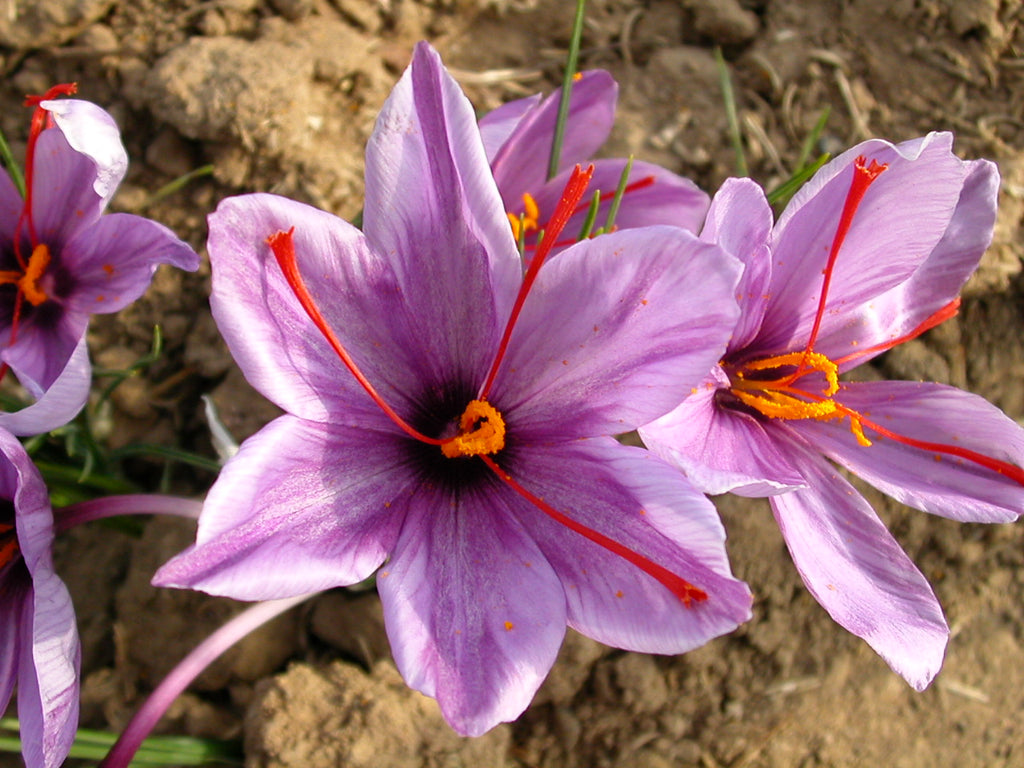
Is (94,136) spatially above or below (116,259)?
above

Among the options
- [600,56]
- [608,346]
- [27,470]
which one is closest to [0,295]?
[27,470]

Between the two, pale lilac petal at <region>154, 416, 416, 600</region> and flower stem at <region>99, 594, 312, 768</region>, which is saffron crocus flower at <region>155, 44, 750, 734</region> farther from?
flower stem at <region>99, 594, 312, 768</region>

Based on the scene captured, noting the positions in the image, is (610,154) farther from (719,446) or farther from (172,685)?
(172,685)

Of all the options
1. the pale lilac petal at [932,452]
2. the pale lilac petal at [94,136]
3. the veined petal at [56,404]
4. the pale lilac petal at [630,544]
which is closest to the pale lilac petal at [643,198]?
the pale lilac petal at [932,452]

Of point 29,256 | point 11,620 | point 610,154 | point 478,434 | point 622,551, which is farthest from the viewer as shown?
point 610,154

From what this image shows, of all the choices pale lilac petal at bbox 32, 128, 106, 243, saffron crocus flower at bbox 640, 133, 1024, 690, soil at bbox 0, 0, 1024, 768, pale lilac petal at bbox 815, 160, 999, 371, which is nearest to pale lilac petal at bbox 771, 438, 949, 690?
saffron crocus flower at bbox 640, 133, 1024, 690

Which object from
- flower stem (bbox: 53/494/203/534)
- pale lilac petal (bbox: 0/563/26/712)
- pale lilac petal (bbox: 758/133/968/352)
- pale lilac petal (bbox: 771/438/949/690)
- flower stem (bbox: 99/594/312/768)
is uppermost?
pale lilac petal (bbox: 758/133/968/352)

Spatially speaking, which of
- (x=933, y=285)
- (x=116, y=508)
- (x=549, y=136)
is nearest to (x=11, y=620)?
(x=116, y=508)
